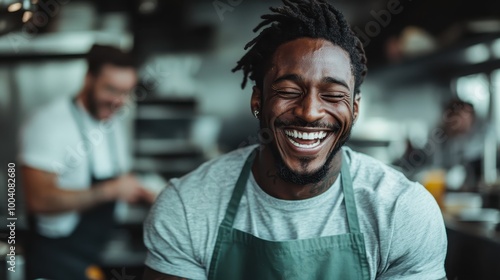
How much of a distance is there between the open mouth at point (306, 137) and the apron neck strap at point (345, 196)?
14 centimetres

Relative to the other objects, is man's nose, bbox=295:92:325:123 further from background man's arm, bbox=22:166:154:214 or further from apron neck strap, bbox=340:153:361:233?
background man's arm, bbox=22:166:154:214

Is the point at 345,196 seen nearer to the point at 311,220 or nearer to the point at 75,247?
the point at 311,220

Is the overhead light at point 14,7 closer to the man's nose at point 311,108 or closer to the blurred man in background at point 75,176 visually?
the blurred man in background at point 75,176

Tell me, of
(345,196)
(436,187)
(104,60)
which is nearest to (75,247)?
(104,60)

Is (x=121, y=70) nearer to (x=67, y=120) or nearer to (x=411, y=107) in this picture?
(x=67, y=120)

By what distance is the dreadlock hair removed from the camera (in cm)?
123

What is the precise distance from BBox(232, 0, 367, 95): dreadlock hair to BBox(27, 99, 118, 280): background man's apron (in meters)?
1.37

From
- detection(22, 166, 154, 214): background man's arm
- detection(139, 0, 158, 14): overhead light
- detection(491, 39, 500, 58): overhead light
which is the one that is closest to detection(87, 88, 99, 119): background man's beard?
detection(22, 166, 154, 214): background man's arm

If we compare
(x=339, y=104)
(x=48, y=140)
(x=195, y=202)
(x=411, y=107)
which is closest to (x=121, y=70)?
(x=48, y=140)

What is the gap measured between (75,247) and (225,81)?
3.04m

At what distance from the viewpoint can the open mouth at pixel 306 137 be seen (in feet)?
3.94

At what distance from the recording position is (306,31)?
1222mm

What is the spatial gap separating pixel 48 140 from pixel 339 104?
4.61 feet

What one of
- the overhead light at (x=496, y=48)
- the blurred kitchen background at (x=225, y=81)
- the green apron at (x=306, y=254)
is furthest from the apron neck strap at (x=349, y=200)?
the overhead light at (x=496, y=48)
